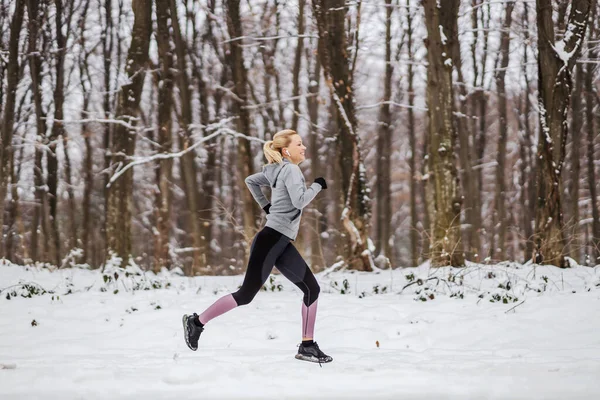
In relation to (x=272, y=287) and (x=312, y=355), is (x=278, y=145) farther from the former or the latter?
(x=272, y=287)

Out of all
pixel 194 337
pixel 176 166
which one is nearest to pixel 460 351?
pixel 194 337

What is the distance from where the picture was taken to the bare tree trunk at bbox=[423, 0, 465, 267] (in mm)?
10438

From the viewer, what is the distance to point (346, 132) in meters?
11.5

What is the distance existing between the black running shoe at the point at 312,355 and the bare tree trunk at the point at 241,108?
324 inches

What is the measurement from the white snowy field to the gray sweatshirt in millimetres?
1129

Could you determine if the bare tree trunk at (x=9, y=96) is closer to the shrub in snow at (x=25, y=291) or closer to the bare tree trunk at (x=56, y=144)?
the bare tree trunk at (x=56, y=144)

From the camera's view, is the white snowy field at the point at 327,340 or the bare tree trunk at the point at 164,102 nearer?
the white snowy field at the point at 327,340

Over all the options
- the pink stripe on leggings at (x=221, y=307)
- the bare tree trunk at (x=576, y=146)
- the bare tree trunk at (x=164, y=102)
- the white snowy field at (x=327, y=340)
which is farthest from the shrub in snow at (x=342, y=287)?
the bare tree trunk at (x=576, y=146)

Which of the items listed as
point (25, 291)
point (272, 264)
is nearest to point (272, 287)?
point (25, 291)

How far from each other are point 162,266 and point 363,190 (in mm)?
6063

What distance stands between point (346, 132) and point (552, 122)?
11.8 ft

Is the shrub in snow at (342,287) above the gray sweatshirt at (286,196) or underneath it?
underneath

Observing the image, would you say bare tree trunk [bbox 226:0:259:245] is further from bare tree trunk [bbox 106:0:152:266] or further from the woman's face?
the woman's face

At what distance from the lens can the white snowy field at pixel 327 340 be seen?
163 inches
